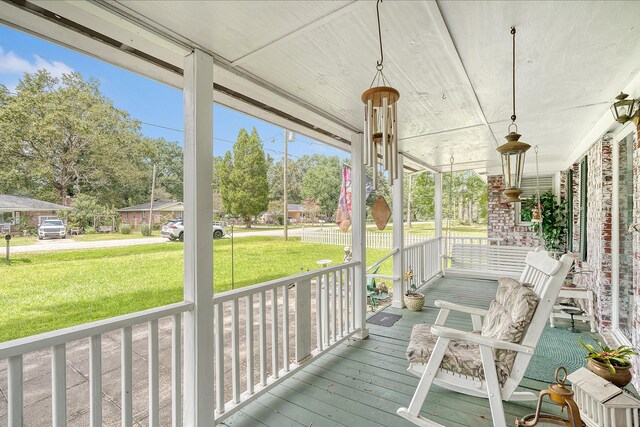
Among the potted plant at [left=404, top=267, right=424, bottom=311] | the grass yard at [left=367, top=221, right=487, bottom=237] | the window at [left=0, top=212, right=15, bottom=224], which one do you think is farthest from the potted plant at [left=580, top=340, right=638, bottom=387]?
the grass yard at [left=367, top=221, right=487, bottom=237]

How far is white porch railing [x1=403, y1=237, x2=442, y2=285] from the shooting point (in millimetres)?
4921

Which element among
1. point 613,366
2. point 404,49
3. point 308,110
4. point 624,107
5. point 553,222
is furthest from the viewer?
point 553,222

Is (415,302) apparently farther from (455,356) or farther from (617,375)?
(617,375)

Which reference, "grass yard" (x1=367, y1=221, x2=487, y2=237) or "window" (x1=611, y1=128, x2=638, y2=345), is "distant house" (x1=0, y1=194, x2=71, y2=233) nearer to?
"window" (x1=611, y1=128, x2=638, y2=345)

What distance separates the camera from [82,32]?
4.79 ft

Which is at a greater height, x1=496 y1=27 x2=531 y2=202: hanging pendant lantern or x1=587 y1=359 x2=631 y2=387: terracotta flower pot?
x1=496 y1=27 x2=531 y2=202: hanging pendant lantern

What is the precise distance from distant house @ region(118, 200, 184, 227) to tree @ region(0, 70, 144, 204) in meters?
0.10

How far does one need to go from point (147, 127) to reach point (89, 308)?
4.03 feet

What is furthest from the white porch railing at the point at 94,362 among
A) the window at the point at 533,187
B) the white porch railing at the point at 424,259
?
the window at the point at 533,187

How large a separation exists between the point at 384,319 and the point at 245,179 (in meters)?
2.52

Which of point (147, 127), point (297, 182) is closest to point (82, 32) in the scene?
point (147, 127)

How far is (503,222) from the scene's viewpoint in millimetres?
6859

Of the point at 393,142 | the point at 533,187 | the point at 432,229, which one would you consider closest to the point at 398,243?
the point at 393,142

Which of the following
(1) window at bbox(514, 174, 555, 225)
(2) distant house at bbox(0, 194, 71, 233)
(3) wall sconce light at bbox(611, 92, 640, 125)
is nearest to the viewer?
(2) distant house at bbox(0, 194, 71, 233)
